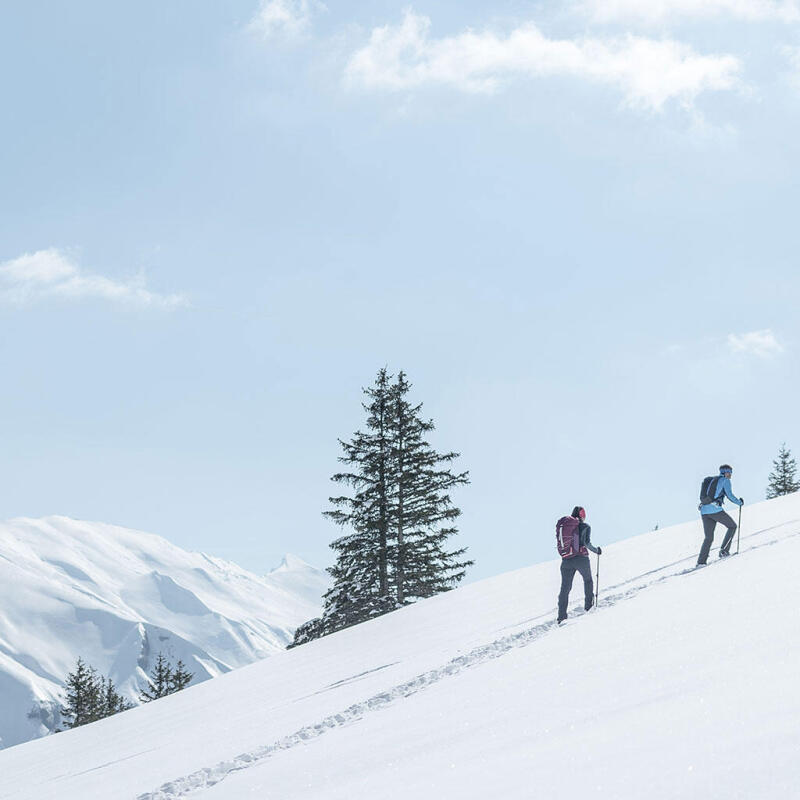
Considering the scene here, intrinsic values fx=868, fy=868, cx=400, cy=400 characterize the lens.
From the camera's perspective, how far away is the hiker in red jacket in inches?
565

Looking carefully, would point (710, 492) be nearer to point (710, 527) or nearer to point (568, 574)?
point (710, 527)

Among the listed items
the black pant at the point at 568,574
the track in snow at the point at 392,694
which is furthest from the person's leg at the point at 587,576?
the track in snow at the point at 392,694

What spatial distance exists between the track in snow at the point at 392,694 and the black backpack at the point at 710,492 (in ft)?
4.23

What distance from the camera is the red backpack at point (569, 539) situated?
1437cm

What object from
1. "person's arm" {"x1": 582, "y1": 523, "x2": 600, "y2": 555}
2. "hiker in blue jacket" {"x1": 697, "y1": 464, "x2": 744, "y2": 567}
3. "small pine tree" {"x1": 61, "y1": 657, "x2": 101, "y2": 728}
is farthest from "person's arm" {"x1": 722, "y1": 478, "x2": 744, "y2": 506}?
"small pine tree" {"x1": 61, "y1": 657, "x2": 101, "y2": 728}

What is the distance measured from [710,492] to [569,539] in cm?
341

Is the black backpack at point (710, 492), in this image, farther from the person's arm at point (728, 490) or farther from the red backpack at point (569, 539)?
the red backpack at point (569, 539)

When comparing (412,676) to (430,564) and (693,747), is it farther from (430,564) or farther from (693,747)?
(430,564)

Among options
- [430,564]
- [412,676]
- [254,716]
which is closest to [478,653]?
[412,676]

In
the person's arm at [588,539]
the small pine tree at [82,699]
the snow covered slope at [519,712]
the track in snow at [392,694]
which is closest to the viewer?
the snow covered slope at [519,712]

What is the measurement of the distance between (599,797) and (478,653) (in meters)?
8.25

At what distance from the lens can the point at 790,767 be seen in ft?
17.0

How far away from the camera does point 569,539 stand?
1445 centimetres

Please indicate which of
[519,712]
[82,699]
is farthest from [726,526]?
[82,699]
